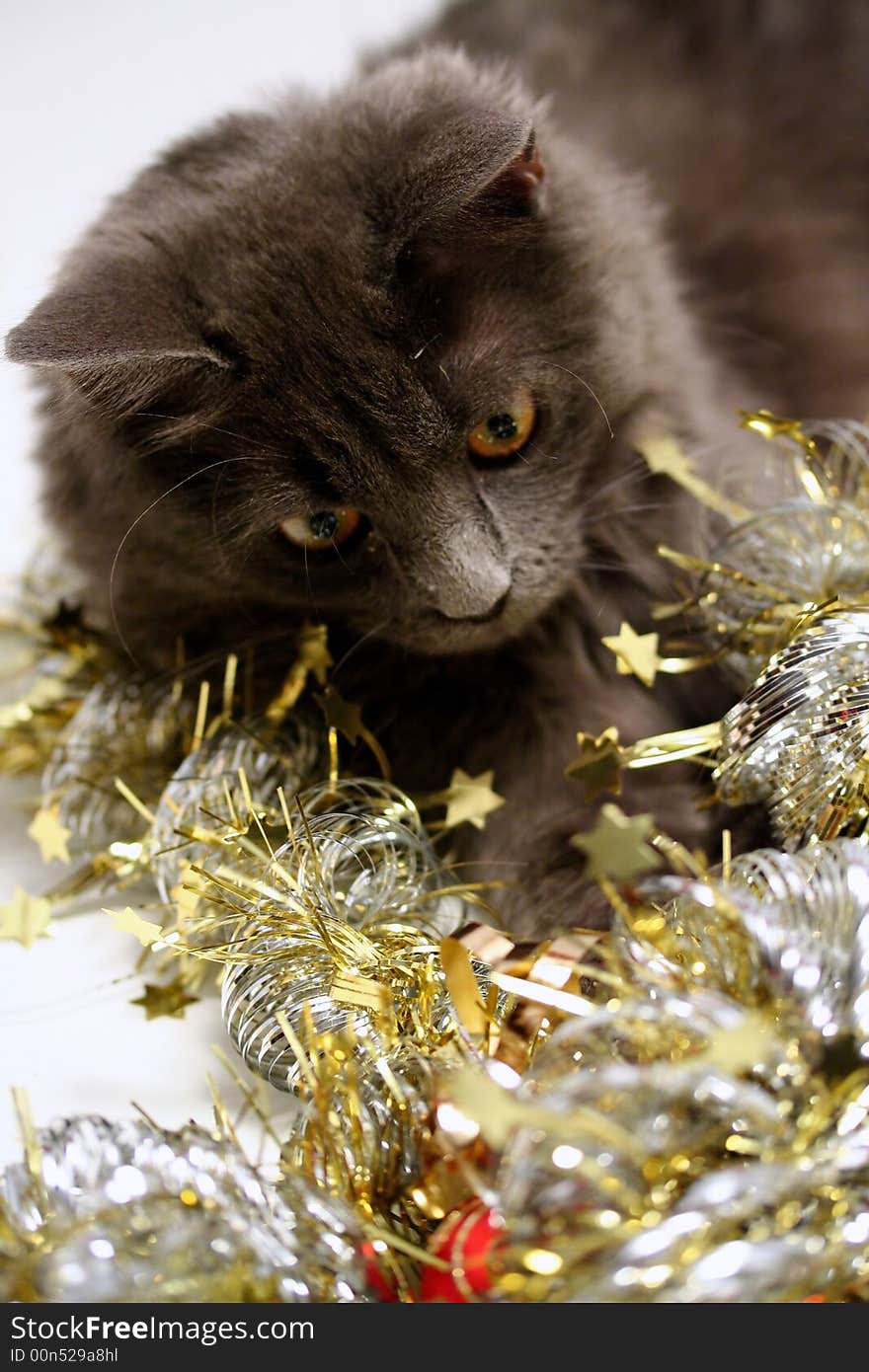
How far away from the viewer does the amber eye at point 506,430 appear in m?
0.86

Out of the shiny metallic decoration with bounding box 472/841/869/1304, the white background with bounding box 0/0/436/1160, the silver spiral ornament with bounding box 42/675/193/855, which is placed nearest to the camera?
the shiny metallic decoration with bounding box 472/841/869/1304

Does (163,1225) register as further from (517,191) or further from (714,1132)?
(517,191)

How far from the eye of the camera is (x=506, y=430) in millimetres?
875

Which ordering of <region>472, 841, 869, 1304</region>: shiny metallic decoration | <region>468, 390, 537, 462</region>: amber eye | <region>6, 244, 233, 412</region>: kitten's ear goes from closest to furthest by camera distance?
<region>472, 841, 869, 1304</region>: shiny metallic decoration
<region>6, 244, 233, 412</region>: kitten's ear
<region>468, 390, 537, 462</region>: amber eye

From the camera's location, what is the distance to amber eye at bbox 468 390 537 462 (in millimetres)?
862

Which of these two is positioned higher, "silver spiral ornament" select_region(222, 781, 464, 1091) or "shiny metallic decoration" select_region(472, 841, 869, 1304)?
"shiny metallic decoration" select_region(472, 841, 869, 1304)

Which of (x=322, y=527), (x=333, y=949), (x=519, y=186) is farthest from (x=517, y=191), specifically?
(x=333, y=949)

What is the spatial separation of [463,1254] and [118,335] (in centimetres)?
58

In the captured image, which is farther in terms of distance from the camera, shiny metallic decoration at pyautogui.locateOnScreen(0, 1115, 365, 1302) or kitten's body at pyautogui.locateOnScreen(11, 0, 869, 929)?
kitten's body at pyautogui.locateOnScreen(11, 0, 869, 929)

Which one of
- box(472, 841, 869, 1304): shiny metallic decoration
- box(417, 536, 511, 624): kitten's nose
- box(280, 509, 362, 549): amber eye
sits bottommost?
box(472, 841, 869, 1304): shiny metallic decoration

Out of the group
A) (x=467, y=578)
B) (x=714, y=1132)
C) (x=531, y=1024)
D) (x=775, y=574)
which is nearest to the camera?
(x=714, y=1132)

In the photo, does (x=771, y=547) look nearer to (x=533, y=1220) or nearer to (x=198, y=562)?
(x=198, y=562)

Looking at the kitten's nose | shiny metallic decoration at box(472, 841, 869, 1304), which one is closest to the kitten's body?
the kitten's nose

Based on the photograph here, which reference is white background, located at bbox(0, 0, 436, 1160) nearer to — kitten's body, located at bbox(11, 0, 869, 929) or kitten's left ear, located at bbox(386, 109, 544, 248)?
kitten's body, located at bbox(11, 0, 869, 929)
